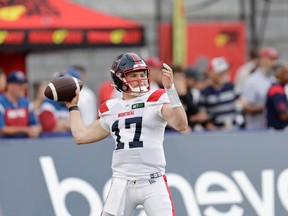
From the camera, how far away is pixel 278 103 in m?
11.8

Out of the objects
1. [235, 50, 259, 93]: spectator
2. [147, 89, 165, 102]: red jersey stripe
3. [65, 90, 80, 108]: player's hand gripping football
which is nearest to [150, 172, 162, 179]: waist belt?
[147, 89, 165, 102]: red jersey stripe

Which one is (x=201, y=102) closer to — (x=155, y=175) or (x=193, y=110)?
(x=193, y=110)

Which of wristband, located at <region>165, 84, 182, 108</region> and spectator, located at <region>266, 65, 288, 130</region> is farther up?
wristband, located at <region>165, 84, 182, 108</region>

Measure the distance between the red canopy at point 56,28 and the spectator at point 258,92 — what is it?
152cm

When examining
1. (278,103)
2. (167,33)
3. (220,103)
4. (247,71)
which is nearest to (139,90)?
(278,103)

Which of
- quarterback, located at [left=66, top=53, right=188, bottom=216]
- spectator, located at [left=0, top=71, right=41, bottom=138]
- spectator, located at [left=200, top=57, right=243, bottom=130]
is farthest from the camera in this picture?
spectator, located at [left=200, top=57, right=243, bottom=130]

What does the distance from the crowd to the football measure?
3039mm

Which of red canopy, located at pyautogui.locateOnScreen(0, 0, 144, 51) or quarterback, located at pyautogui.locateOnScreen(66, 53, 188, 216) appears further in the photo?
red canopy, located at pyautogui.locateOnScreen(0, 0, 144, 51)

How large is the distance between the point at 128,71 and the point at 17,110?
3.75m

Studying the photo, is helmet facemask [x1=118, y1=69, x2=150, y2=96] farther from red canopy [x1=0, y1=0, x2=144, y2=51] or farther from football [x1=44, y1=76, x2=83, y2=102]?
red canopy [x1=0, y1=0, x2=144, y2=51]

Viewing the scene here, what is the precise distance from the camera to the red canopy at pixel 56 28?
40.9ft

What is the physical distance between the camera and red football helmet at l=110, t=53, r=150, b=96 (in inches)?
295

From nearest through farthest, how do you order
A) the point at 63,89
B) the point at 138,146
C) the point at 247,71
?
the point at 138,146 → the point at 63,89 → the point at 247,71

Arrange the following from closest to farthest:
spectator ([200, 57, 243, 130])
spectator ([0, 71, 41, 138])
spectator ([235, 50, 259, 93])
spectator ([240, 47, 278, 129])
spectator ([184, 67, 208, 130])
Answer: spectator ([0, 71, 41, 138]) < spectator ([184, 67, 208, 130]) < spectator ([200, 57, 243, 130]) < spectator ([240, 47, 278, 129]) < spectator ([235, 50, 259, 93])
